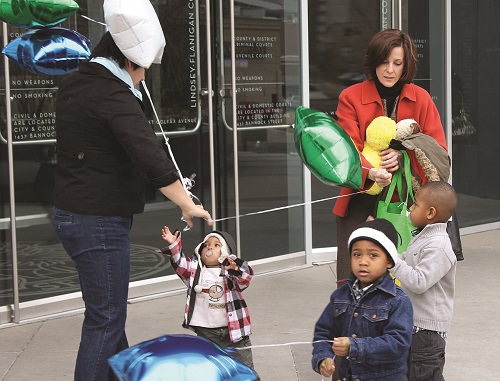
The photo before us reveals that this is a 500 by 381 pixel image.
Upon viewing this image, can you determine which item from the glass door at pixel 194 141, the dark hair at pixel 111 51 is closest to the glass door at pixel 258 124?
the glass door at pixel 194 141

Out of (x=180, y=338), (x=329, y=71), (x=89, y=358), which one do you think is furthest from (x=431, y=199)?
(x=329, y=71)

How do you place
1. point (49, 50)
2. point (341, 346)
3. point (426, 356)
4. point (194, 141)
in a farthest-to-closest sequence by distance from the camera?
point (194, 141) < point (49, 50) < point (426, 356) < point (341, 346)

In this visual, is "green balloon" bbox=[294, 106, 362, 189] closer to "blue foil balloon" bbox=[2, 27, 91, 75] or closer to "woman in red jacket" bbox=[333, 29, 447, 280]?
"woman in red jacket" bbox=[333, 29, 447, 280]

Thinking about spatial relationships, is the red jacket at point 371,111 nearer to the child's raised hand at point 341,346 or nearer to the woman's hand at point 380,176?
the woman's hand at point 380,176

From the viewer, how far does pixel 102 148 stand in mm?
4121

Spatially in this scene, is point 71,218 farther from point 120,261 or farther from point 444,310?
point 444,310

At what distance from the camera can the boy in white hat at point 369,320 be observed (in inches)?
144

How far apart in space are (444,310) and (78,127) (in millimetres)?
1817

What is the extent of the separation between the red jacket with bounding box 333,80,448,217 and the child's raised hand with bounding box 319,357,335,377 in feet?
4.41

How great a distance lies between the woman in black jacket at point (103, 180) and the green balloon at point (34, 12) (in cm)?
34

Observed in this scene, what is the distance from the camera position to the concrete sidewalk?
5484 millimetres

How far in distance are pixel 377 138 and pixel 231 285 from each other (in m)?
1.02

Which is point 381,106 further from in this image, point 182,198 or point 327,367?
point 327,367

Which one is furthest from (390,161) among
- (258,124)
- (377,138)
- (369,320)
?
(258,124)
